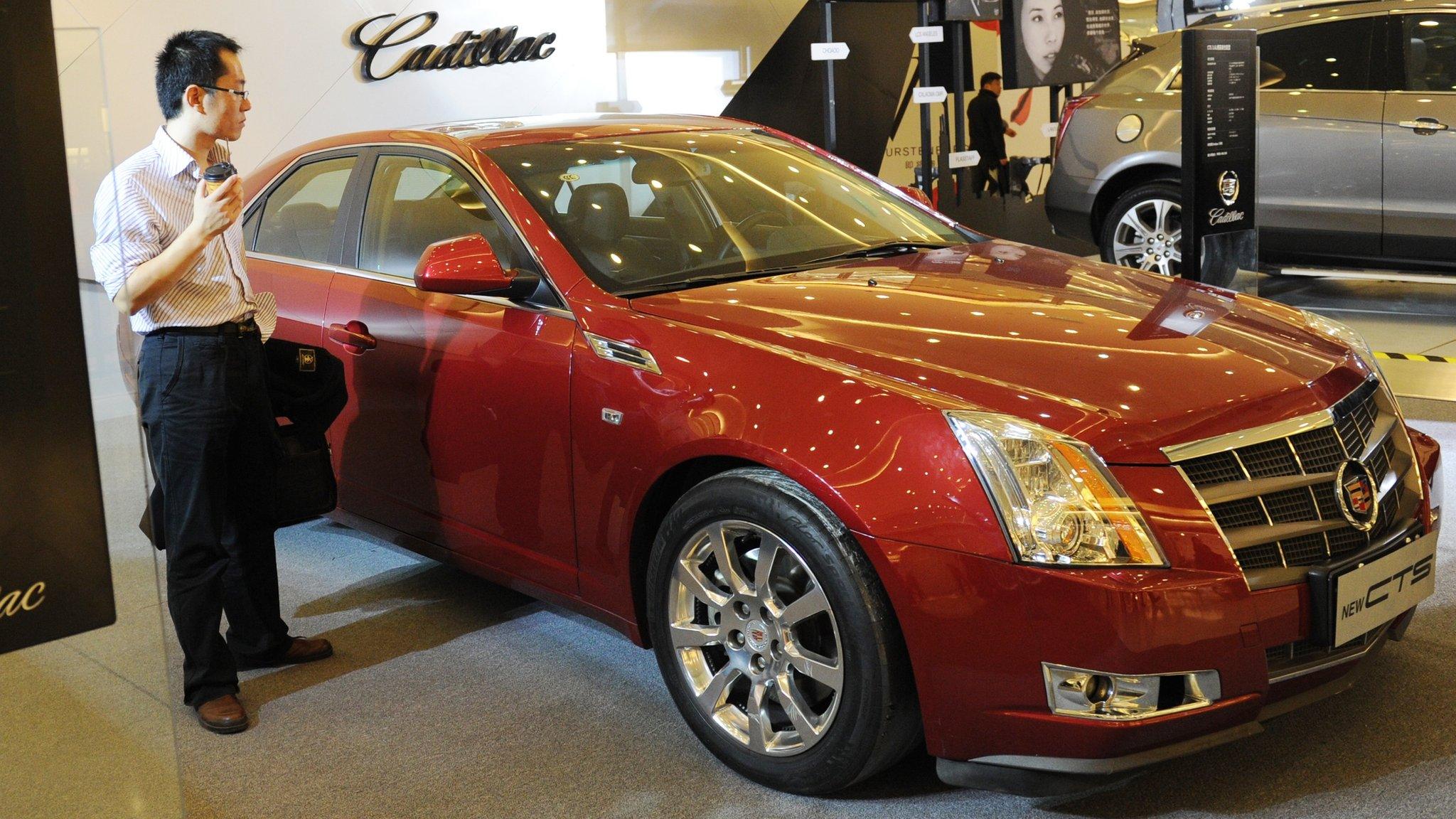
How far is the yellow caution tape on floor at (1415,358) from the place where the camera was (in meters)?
5.89

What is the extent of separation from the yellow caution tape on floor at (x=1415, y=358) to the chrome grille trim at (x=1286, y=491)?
12.6 feet

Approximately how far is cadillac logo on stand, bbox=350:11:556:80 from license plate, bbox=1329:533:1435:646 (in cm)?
699

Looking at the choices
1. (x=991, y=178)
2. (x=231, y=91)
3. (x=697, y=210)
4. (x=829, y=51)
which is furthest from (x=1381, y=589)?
(x=991, y=178)

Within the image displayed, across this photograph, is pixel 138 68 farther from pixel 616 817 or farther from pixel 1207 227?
pixel 616 817

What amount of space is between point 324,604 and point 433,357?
3.41 ft

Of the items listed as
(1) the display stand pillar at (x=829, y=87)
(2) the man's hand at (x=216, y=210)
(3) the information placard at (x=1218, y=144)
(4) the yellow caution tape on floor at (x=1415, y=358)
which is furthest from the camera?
(1) the display stand pillar at (x=829, y=87)

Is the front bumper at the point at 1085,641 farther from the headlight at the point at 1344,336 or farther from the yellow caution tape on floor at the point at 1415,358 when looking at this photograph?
the yellow caution tape on floor at the point at 1415,358

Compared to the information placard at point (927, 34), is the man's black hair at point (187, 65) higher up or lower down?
lower down

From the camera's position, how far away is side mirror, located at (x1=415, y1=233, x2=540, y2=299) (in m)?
2.94

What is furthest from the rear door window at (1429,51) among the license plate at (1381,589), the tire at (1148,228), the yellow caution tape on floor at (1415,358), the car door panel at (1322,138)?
the license plate at (1381,589)

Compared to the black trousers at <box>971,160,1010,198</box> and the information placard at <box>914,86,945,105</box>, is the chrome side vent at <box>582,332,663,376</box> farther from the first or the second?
the black trousers at <box>971,160,1010,198</box>

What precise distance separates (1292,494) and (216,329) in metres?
2.30

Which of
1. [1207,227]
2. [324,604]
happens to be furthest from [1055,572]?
[1207,227]

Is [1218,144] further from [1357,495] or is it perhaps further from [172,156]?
[172,156]
